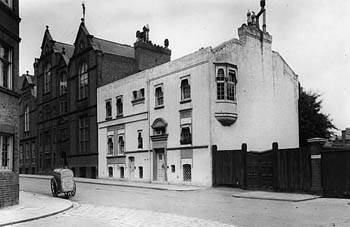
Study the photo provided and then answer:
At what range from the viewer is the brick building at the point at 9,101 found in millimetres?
16469

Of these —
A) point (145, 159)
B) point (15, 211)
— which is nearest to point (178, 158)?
point (145, 159)

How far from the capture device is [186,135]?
2864 centimetres

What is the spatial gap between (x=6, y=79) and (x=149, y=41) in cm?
2736

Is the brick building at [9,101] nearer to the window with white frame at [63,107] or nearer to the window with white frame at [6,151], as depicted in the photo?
the window with white frame at [6,151]

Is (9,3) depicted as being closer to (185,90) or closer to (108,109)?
(185,90)

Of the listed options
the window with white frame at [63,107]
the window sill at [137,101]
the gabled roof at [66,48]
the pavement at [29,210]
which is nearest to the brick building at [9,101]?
the pavement at [29,210]

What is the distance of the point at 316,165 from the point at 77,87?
94.4 feet

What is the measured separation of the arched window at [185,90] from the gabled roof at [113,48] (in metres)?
14.1

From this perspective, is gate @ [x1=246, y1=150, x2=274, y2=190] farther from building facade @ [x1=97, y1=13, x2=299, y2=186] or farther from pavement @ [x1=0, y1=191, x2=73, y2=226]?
A: pavement @ [x1=0, y1=191, x2=73, y2=226]

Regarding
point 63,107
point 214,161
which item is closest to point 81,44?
point 63,107

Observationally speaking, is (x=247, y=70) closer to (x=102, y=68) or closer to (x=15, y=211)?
(x=102, y=68)

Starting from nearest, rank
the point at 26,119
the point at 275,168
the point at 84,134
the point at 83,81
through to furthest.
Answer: the point at 275,168 < the point at 84,134 < the point at 83,81 < the point at 26,119

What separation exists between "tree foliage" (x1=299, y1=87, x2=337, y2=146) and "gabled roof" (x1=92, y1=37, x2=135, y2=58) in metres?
17.7

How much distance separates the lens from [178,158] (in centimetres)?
2897
